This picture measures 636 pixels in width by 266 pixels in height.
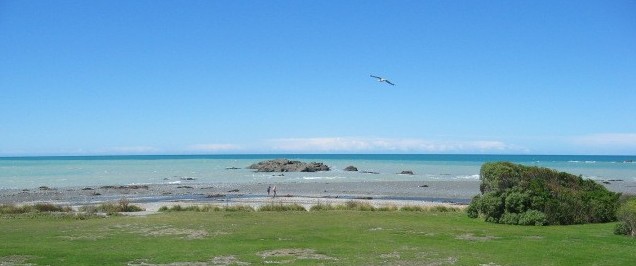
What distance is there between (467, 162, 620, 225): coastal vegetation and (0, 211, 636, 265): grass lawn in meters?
1.17

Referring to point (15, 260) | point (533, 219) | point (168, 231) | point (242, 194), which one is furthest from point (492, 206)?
point (242, 194)

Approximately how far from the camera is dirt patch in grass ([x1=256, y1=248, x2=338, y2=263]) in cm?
1805

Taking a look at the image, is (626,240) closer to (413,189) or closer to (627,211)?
(627,211)

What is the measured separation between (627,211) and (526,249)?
5.46 m

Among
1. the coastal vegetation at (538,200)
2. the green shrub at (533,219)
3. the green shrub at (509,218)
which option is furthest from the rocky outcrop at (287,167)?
the green shrub at (533,219)

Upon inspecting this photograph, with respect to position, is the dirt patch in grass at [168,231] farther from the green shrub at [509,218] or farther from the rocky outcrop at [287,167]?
the rocky outcrop at [287,167]

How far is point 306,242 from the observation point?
21.3 metres

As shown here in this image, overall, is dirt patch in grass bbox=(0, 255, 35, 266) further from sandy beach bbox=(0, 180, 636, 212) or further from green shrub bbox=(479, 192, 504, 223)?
sandy beach bbox=(0, 180, 636, 212)

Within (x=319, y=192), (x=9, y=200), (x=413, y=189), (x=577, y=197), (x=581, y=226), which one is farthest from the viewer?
(x=413, y=189)

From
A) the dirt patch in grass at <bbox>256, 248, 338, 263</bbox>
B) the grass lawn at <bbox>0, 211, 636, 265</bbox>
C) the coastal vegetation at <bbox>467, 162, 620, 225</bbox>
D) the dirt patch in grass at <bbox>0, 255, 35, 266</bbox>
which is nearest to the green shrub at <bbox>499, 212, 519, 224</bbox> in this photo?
the coastal vegetation at <bbox>467, 162, 620, 225</bbox>

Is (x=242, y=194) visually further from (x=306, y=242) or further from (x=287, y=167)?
(x=287, y=167)

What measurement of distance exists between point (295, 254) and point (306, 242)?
2.63m

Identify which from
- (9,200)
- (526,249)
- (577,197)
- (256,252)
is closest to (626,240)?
(526,249)

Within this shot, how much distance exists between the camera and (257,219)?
101 ft
